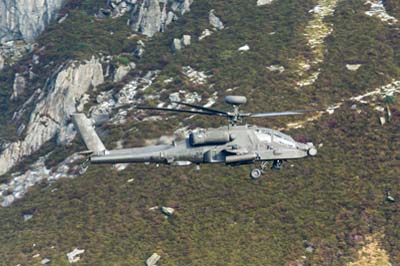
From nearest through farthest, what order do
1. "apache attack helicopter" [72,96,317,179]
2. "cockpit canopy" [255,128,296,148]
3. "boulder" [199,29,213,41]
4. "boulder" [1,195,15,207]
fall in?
"apache attack helicopter" [72,96,317,179]
"cockpit canopy" [255,128,296,148]
"boulder" [1,195,15,207]
"boulder" [199,29,213,41]

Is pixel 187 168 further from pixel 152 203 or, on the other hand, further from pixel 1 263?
pixel 1 263

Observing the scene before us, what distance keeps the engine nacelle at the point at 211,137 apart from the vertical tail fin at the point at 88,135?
6112 mm

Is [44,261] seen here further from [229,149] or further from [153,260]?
[229,149]

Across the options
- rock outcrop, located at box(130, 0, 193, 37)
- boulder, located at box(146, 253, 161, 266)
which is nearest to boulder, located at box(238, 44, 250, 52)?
rock outcrop, located at box(130, 0, 193, 37)

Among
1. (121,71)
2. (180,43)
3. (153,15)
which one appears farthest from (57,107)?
(153,15)

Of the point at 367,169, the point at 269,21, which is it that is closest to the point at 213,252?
the point at 367,169

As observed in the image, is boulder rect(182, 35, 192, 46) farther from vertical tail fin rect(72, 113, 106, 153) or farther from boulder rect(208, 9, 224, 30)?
vertical tail fin rect(72, 113, 106, 153)

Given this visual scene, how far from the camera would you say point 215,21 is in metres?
99.8

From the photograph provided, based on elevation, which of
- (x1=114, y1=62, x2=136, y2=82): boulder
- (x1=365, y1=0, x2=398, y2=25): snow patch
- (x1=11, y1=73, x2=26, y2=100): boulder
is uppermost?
(x1=365, y1=0, x2=398, y2=25): snow patch

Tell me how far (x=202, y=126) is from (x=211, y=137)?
32.0 m

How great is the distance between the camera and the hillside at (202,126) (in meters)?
58.5

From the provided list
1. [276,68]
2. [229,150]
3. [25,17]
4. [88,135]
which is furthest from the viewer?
[25,17]

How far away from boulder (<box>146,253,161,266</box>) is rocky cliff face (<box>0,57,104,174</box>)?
92.9ft

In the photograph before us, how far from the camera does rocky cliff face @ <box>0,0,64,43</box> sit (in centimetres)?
11250
